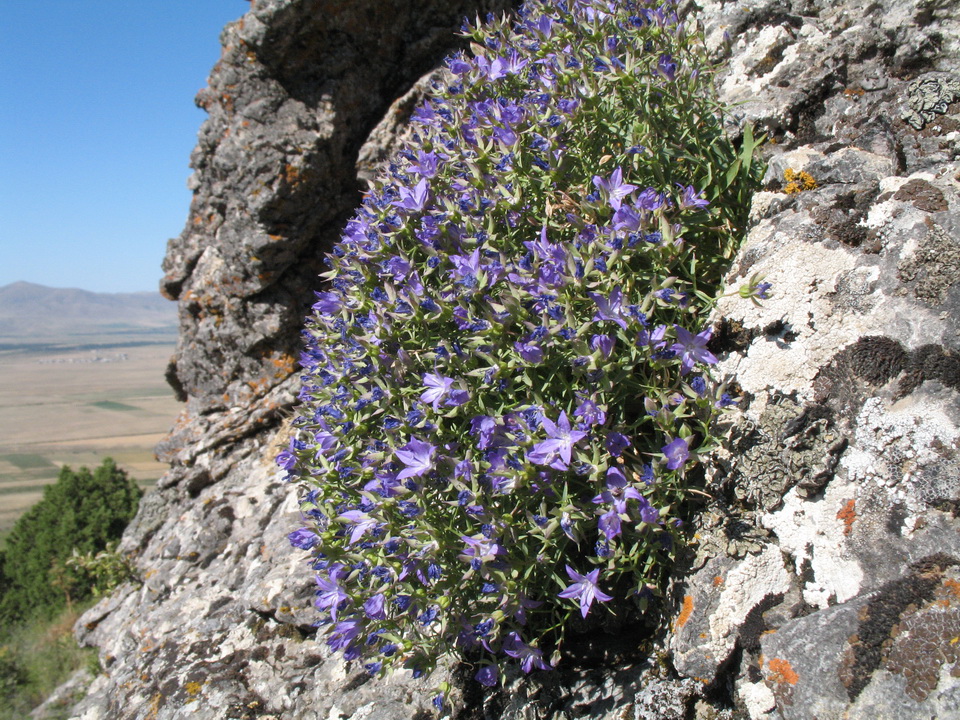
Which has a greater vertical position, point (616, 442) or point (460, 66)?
point (460, 66)

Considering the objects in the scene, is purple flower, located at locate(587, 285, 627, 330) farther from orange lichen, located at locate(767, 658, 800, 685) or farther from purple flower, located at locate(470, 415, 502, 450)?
orange lichen, located at locate(767, 658, 800, 685)

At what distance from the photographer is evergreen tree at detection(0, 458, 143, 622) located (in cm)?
1422

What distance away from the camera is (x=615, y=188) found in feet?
8.64

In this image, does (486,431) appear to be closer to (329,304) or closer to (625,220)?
(625,220)

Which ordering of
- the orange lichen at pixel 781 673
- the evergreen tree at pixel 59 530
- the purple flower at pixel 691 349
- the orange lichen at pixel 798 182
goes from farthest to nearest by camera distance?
the evergreen tree at pixel 59 530 → the orange lichen at pixel 798 182 → the purple flower at pixel 691 349 → the orange lichen at pixel 781 673

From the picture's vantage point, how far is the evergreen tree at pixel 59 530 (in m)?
14.2

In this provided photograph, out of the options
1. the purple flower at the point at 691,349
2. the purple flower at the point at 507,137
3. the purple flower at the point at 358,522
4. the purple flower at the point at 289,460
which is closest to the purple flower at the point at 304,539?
the purple flower at the point at 358,522

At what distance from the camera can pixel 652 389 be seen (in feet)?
7.79

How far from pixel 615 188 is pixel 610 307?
2.04ft

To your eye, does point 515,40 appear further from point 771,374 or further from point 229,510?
point 229,510

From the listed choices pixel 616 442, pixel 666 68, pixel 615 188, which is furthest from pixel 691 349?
pixel 666 68

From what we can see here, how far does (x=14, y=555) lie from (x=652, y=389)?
19.5 metres

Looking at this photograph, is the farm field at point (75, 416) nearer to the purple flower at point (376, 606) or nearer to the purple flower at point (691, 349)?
the purple flower at point (376, 606)

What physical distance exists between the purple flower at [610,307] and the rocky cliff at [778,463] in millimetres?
688
